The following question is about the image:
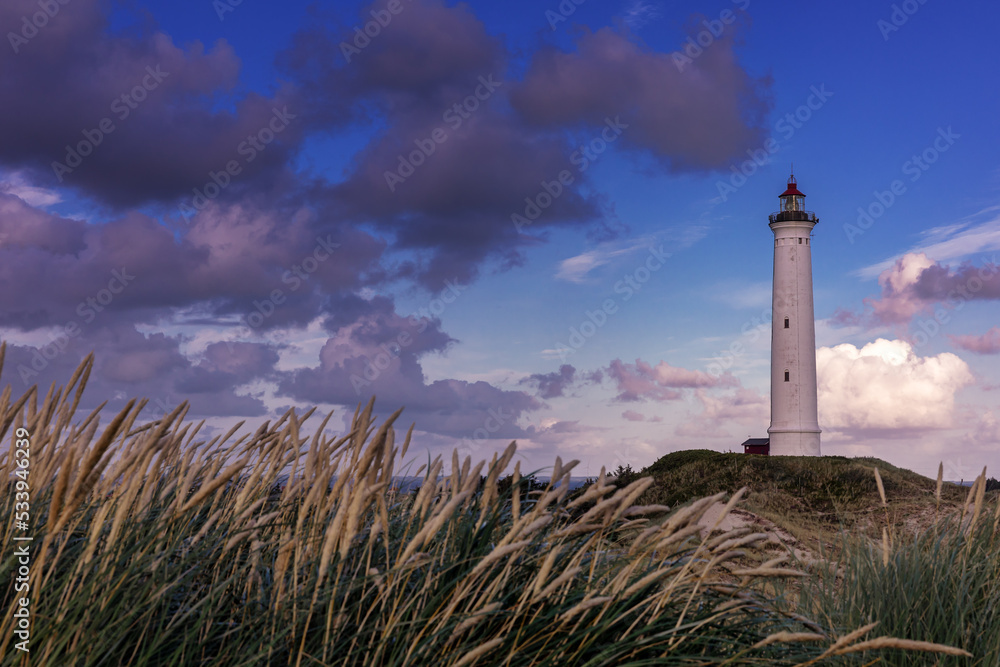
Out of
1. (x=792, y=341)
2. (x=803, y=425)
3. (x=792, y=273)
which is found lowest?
(x=803, y=425)

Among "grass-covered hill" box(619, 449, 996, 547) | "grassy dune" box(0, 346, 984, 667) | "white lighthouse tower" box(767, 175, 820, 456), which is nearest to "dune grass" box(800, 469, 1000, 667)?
"grassy dune" box(0, 346, 984, 667)

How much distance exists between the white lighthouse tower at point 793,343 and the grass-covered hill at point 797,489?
1100 cm

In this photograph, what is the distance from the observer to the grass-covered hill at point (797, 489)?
18016 millimetres

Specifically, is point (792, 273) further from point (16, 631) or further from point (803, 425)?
point (16, 631)

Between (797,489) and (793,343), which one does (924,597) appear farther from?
(793,343)

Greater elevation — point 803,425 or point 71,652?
point 803,425

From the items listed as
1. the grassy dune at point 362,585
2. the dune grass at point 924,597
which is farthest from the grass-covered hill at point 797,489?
the grassy dune at point 362,585

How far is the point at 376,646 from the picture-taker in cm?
293

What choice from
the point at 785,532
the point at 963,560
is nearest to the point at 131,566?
the point at 963,560

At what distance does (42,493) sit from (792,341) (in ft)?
136

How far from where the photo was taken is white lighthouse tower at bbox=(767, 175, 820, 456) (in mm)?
40531

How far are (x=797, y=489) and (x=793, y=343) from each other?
20.3 meters

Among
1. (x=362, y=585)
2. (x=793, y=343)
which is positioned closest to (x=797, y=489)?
(x=793, y=343)

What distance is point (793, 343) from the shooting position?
135ft
